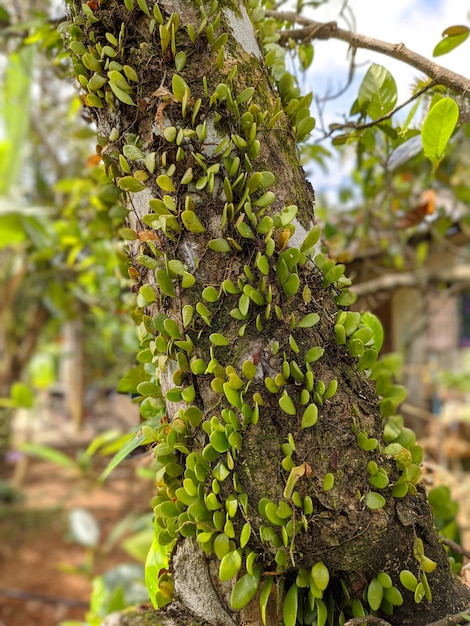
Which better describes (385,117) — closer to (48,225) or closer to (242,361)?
(242,361)

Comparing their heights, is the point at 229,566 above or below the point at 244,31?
below

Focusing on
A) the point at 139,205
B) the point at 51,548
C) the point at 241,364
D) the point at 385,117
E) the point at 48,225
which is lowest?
the point at 51,548

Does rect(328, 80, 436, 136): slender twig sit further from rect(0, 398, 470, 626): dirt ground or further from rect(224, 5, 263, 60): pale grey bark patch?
rect(0, 398, 470, 626): dirt ground

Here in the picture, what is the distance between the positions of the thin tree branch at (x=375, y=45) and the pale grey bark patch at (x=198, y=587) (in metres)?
0.62

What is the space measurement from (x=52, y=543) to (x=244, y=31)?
3799mm

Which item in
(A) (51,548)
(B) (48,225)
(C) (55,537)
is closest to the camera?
(B) (48,225)

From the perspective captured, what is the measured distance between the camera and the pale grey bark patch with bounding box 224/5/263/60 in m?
0.60

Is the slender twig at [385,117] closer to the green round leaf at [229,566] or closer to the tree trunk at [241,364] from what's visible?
the tree trunk at [241,364]

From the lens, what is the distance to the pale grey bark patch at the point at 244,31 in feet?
1.95

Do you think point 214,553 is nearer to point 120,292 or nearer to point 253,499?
point 253,499

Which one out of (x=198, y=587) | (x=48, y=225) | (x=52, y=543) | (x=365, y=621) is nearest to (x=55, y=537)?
(x=52, y=543)

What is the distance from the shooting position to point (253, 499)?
522 mm

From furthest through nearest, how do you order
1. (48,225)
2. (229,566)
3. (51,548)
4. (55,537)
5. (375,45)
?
(55,537) < (51,548) < (48,225) < (375,45) < (229,566)

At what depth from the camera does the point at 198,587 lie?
0.56 meters
